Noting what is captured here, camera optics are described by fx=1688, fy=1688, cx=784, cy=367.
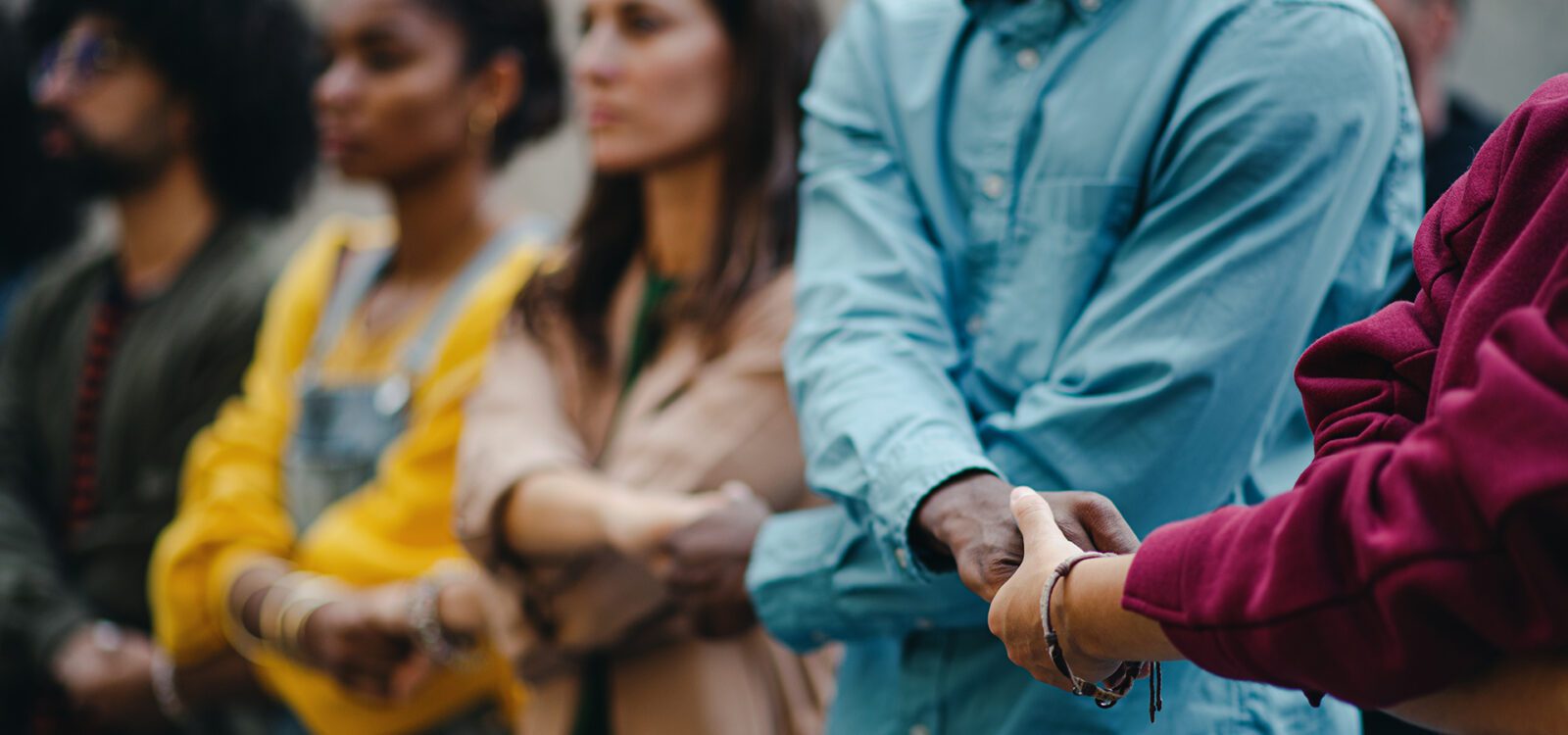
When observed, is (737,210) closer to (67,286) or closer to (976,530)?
(976,530)

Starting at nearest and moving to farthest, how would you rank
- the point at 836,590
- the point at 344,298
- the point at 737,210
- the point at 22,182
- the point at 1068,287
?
1. the point at 1068,287
2. the point at 836,590
3. the point at 737,210
4. the point at 344,298
5. the point at 22,182

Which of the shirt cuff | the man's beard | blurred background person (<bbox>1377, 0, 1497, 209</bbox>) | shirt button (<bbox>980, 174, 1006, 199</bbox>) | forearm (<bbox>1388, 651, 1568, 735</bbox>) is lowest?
the man's beard

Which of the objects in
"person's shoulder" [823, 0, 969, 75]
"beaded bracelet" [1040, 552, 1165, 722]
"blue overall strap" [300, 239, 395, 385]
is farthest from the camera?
"blue overall strap" [300, 239, 395, 385]

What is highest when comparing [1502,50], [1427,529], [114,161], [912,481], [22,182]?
[1427,529]

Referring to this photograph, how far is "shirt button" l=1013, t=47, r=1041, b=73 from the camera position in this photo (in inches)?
70.7

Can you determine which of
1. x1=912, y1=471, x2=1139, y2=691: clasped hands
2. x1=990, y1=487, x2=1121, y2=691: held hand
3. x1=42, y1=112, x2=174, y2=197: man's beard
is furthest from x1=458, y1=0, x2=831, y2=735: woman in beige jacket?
x1=42, y1=112, x2=174, y2=197: man's beard

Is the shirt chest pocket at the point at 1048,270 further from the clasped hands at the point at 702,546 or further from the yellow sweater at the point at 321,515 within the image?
the yellow sweater at the point at 321,515

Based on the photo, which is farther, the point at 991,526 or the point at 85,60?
the point at 85,60

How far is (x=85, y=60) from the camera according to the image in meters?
4.16

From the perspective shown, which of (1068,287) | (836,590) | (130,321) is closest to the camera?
(1068,287)

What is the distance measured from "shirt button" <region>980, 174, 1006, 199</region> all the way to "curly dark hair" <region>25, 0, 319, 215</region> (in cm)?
302

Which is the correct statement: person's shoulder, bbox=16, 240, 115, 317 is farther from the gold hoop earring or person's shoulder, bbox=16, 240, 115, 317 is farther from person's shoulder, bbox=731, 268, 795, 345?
person's shoulder, bbox=731, 268, 795, 345

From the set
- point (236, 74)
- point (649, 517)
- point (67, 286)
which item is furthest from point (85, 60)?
point (649, 517)

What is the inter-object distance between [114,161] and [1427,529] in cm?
383
